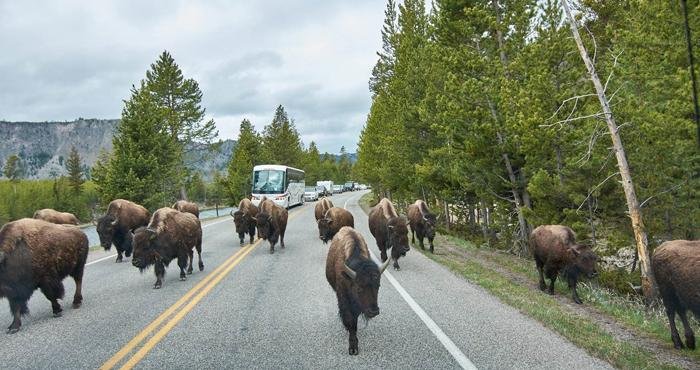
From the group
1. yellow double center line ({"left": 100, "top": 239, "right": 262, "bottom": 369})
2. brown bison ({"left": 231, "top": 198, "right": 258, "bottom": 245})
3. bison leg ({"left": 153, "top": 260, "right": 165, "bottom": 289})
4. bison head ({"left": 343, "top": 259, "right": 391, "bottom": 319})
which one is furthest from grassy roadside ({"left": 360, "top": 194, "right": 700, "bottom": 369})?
brown bison ({"left": 231, "top": 198, "right": 258, "bottom": 245})

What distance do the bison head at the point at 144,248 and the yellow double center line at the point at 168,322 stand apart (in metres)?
1.12

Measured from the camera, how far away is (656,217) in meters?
12.1

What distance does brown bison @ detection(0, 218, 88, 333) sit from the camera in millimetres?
6707

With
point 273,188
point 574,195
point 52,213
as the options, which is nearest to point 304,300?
point 574,195

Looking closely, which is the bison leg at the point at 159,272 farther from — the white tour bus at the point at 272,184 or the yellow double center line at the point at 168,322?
the white tour bus at the point at 272,184

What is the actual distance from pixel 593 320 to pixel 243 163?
156 feet

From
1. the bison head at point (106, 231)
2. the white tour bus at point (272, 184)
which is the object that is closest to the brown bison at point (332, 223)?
the bison head at point (106, 231)

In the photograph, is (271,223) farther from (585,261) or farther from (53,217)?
(585,261)

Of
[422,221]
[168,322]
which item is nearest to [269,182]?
[422,221]

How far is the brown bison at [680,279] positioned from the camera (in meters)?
5.64

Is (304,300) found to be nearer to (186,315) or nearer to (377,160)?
(186,315)

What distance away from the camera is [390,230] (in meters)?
11.5

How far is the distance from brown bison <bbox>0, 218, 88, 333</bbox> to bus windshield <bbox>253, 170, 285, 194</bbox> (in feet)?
83.1

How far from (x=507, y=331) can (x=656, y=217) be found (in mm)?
8796
